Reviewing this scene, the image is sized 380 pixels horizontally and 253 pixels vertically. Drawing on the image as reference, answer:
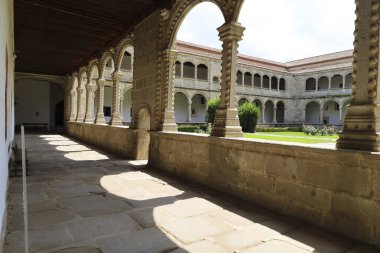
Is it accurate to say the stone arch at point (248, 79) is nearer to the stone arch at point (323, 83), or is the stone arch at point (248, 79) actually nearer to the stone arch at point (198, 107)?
the stone arch at point (198, 107)

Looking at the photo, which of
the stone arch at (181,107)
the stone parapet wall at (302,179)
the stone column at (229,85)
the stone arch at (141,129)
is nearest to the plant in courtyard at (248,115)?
the stone arch at (141,129)

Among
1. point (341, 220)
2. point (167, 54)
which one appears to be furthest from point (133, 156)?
point (341, 220)

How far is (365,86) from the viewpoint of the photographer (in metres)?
3.01

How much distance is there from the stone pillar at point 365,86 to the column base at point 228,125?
6.00 ft

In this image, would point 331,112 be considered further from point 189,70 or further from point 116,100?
point 116,100

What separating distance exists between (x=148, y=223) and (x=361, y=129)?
2.49 m

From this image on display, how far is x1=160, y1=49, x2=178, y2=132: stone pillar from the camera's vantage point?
6.57 m

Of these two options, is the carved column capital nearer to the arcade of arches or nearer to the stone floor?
the arcade of arches

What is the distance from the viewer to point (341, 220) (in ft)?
9.91

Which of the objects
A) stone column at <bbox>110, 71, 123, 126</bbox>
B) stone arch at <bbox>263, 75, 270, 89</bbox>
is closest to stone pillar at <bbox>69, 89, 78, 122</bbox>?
stone column at <bbox>110, 71, 123, 126</bbox>

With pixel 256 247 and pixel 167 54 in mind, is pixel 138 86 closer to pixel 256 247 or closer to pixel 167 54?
pixel 167 54

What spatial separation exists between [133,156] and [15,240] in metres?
5.32

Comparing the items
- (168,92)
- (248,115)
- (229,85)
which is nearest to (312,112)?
(248,115)

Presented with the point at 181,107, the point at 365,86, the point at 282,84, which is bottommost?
the point at 365,86
